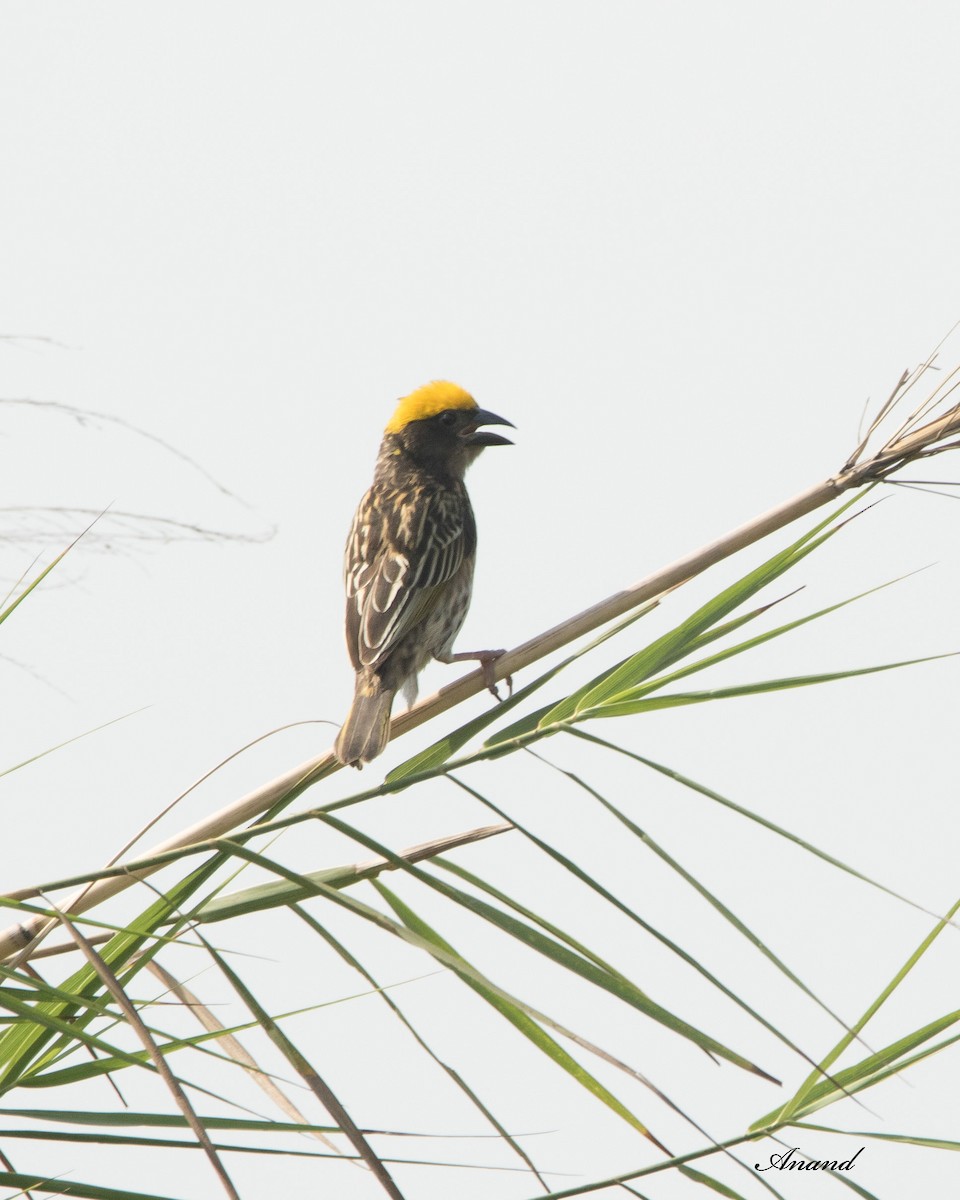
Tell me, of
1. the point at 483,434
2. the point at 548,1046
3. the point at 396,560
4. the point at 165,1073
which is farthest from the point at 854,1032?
the point at 483,434

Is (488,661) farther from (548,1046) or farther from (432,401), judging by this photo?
(432,401)

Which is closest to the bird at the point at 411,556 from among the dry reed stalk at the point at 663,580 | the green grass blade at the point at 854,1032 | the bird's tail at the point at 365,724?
the bird's tail at the point at 365,724

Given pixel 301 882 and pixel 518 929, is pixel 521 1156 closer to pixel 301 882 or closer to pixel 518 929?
pixel 518 929

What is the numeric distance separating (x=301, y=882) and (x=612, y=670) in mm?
612

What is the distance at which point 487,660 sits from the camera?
395 centimetres

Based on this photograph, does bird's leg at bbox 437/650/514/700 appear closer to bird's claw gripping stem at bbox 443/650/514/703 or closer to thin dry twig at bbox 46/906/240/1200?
bird's claw gripping stem at bbox 443/650/514/703

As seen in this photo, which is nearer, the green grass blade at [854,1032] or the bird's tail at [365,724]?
the green grass blade at [854,1032]

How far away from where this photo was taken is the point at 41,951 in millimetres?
2389

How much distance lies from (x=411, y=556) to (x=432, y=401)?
1248 millimetres

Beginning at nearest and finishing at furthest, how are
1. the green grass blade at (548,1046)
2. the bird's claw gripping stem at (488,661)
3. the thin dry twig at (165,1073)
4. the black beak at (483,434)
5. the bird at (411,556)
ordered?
the thin dry twig at (165,1073) < the green grass blade at (548,1046) < the bird's claw gripping stem at (488,661) < the bird at (411,556) < the black beak at (483,434)

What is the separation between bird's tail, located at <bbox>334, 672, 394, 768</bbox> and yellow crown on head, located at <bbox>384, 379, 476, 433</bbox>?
1891mm

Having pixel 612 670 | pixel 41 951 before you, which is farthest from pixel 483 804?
pixel 41 951

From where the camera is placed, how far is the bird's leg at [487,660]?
343cm

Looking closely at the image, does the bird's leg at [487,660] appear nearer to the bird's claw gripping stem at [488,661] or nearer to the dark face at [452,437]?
the bird's claw gripping stem at [488,661]
